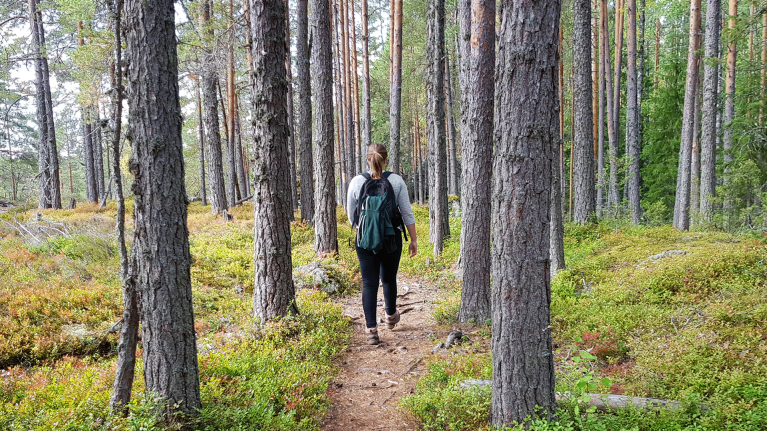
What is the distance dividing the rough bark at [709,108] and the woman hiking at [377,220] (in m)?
11.6

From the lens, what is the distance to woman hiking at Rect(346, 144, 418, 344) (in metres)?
4.99

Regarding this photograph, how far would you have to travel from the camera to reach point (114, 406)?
2.80 meters

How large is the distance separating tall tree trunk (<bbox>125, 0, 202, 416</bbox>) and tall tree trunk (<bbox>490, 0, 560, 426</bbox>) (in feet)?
7.69

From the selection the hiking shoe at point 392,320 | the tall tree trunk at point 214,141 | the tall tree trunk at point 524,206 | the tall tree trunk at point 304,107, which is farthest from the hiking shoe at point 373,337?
the tall tree trunk at point 214,141

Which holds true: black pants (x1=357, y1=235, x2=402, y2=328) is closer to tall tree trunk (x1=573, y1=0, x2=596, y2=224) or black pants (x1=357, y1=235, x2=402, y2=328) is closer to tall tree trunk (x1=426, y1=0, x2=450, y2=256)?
tall tree trunk (x1=426, y1=0, x2=450, y2=256)

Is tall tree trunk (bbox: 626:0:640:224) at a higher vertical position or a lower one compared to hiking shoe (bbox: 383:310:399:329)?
higher

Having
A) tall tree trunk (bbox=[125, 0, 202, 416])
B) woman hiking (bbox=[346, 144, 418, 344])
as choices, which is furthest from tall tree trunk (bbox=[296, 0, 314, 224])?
tall tree trunk (bbox=[125, 0, 202, 416])

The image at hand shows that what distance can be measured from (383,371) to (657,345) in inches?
122

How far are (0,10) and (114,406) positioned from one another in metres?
19.3

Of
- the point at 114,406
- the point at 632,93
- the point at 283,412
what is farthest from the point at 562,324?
the point at 632,93

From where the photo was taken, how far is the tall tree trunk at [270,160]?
194 inches

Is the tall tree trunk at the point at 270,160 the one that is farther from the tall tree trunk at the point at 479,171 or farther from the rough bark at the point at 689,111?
the rough bark at the point at 689,111

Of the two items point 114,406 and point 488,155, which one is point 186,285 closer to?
point 114,406

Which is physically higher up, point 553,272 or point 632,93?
point 632,93
